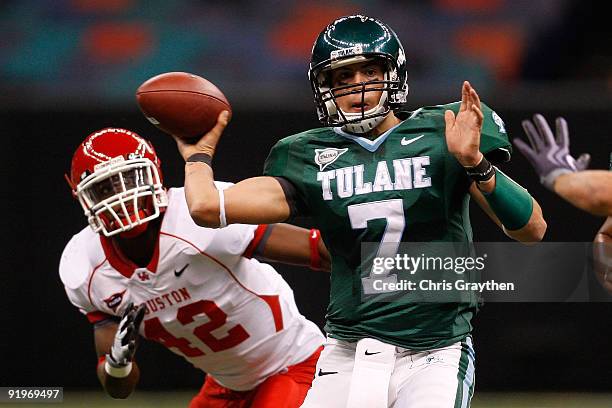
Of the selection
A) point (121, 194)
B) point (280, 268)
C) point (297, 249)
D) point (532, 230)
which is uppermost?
point (532, 230)

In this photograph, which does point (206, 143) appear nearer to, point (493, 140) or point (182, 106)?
point (182, 106)

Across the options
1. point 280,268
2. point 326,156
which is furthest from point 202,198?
point 280,268

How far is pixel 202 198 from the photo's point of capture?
3.20 m

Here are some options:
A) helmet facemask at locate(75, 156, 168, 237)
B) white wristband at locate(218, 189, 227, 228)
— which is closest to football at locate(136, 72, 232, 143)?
white wristband at locate(218, 189, 227, 228)

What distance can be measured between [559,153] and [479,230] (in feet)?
9.09

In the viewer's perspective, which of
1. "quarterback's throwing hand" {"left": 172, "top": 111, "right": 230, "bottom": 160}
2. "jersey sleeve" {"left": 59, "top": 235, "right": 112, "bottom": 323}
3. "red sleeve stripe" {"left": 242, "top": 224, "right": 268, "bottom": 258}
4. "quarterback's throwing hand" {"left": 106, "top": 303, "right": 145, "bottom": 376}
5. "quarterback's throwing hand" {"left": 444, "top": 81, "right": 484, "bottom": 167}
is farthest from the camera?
"jersey sleeve" {"left": 59, "top": 235, "right": 112, "bottom": 323}

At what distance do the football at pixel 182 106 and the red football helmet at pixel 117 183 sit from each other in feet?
1.46

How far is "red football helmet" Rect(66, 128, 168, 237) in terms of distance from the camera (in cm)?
383

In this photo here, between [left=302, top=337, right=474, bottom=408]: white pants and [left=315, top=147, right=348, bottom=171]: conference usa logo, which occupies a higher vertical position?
[left=315, top=147, right=348, bottom=171]: conference usa logo

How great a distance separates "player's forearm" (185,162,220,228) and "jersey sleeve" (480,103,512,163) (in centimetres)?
79

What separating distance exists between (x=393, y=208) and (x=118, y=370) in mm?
1307

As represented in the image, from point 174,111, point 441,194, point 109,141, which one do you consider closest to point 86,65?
point 109,141

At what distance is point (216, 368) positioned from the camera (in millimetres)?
4105

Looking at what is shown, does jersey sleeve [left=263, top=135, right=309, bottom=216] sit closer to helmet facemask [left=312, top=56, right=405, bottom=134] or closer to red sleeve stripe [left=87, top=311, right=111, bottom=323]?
helmet facemask [left=312, top=56, right=405, bottom=134]
